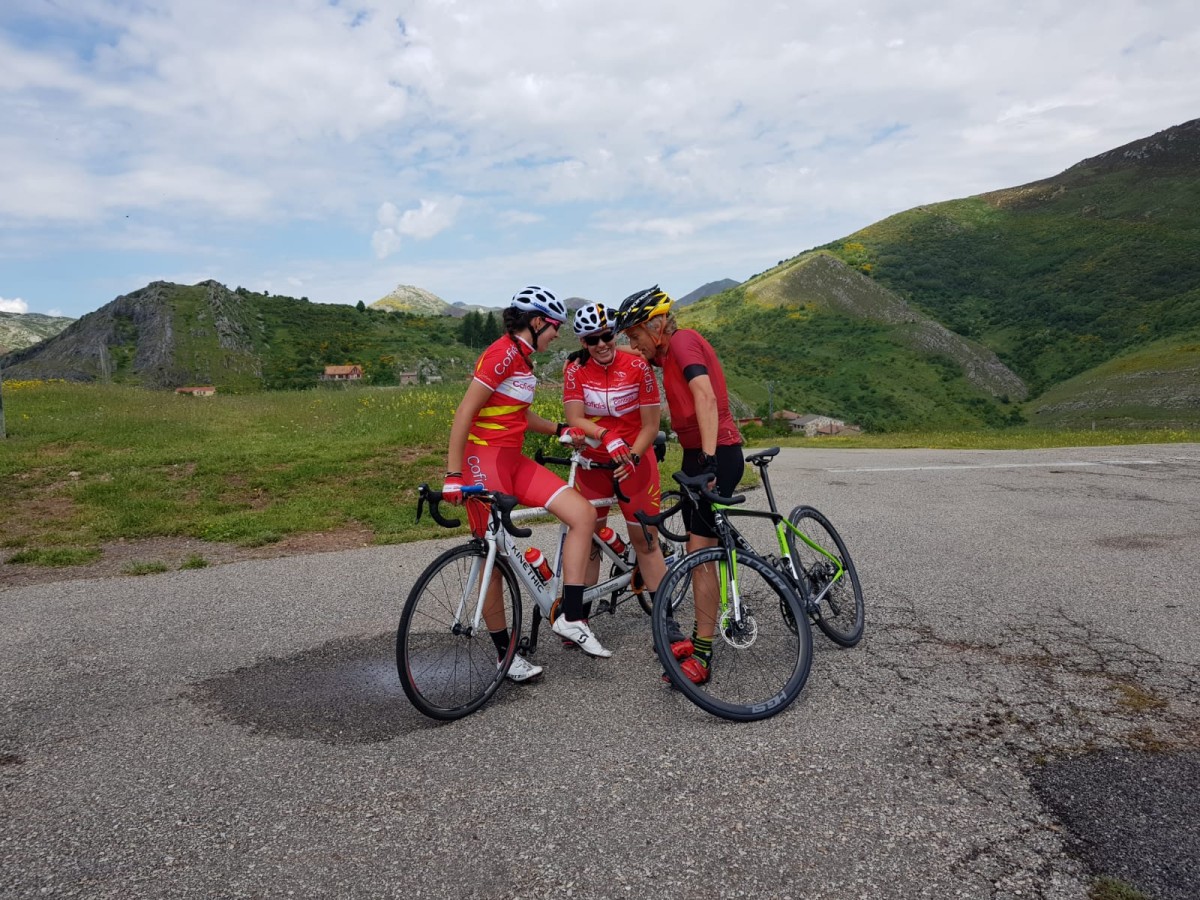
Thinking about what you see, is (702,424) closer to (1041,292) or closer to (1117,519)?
(1117,519)

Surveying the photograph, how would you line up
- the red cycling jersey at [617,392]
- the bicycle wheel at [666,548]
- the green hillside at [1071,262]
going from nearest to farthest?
1. the red cycling jersey at [617,392]
2. the bicycle wheel at [666,548]
3. the green hillside at [1071,262]

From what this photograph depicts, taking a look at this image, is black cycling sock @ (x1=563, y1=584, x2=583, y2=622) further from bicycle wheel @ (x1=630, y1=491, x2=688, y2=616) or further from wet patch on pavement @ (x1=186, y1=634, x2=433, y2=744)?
wet patch on pavement @ (x1=186, y1=634, x2=433, y2=744)

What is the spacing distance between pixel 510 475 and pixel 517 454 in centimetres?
15

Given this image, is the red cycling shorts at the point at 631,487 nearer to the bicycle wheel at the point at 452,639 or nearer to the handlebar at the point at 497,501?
the handlebar at the point at 497,501

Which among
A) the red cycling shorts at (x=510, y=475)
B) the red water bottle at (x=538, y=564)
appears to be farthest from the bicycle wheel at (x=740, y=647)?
the red cycling shorts at (x=510, y=475)

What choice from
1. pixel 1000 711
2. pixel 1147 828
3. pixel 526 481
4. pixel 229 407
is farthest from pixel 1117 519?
pixel 229 407

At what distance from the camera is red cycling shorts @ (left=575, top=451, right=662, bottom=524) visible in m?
5.07

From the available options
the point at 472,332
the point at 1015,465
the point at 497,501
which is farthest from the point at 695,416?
the point at 472,332

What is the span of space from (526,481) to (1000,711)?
3055 mm

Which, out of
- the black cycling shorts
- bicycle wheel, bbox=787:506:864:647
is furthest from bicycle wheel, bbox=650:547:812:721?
bicycle wheel, bbox=787:506:864:647

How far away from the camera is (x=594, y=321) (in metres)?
4.87

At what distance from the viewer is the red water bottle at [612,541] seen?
513 cm

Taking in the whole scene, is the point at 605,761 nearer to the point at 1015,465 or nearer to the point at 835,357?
the point at 1015,465

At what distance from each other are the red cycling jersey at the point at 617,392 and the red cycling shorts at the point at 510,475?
0.52 meters
